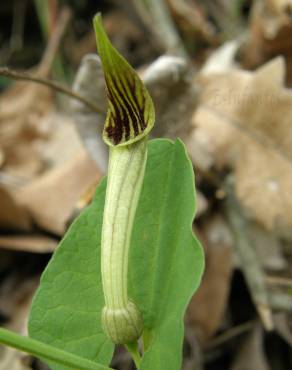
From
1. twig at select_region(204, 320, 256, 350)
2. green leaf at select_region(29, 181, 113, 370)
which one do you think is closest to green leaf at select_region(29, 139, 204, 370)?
green leaf at select_region(29, 181, 113, 370)

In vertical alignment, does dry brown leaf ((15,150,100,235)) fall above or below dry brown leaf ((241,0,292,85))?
above

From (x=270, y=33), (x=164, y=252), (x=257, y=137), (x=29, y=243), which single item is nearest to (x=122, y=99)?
(x=164, y=252)

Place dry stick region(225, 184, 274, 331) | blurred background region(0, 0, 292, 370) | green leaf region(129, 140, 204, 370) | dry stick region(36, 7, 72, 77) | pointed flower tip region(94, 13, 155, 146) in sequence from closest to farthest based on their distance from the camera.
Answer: pointed flower tip region(94, 13, 155, 146), green leaf region(129, 140, 204, 370), dry stick region(225, 184, 274, 331), blurred background region(0, 0, 292, 370), dry stick region(36, 7, 72, 77)

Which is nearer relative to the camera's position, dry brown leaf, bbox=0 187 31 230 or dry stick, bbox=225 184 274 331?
dry stick, bbox=225 184 274 331

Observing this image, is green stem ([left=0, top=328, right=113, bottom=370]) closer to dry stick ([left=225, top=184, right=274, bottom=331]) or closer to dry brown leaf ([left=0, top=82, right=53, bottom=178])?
dry stick ([left=225, top=184, right=274, bottom=331])

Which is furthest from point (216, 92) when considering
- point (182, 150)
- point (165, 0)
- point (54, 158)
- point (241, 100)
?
point (182, 150)

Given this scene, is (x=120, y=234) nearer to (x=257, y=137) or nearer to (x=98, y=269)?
(x=98, y=269)

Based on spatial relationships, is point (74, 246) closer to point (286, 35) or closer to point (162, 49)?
point (286, 35)

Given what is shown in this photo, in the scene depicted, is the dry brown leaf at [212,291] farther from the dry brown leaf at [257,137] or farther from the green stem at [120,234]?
the green stem at [120,234]
